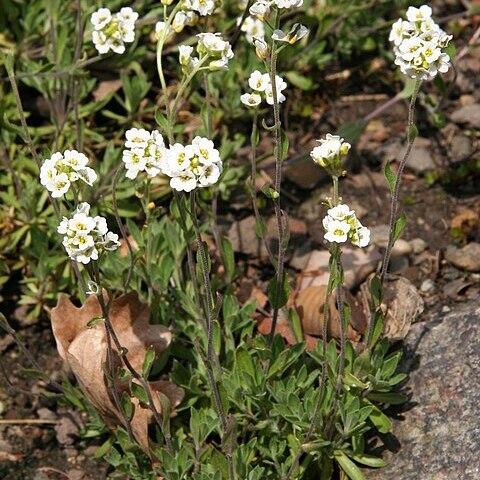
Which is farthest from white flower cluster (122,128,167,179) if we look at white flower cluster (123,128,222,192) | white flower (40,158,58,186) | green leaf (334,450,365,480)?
green leaf (334,450,365,480)

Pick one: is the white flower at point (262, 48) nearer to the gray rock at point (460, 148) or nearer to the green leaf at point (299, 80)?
the green leaf at point (299, 80)

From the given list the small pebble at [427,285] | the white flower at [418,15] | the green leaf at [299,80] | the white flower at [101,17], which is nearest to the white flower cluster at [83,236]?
the white flower at [101,17]

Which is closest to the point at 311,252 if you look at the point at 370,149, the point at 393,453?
the point at 370,149

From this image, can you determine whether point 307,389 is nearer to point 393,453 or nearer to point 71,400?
point 393,453

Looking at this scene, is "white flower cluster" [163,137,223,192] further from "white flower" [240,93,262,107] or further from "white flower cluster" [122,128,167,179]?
"white flower" [240,93,262,107]

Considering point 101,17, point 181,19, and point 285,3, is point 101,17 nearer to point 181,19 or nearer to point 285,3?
point 181,19
